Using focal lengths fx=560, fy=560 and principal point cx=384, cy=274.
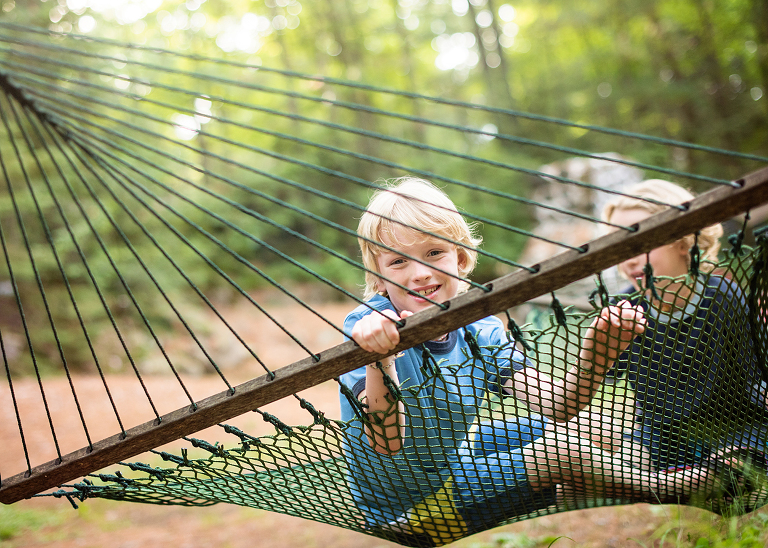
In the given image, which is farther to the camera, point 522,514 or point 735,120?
point 735,120

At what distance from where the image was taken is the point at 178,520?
3.29 meters

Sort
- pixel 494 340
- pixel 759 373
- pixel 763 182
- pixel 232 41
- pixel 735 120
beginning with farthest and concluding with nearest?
pixel 232 41 → pixel 735 120 → pixel 494 340 → pixel 759 373 → pixel 763 182

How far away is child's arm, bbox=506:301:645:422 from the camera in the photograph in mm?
1204

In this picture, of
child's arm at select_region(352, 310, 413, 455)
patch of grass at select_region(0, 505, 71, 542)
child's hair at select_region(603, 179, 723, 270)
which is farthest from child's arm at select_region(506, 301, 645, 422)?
patch of grass at select_region(0, 505, 71, 542)

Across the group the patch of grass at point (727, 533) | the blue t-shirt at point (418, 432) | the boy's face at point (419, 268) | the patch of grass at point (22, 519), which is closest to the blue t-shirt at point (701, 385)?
the patch of grass at point (727, 533)

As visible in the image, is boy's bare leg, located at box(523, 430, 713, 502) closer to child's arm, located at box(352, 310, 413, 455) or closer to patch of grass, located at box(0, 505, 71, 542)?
child's arm, located at box(352, 310, 413, 455)

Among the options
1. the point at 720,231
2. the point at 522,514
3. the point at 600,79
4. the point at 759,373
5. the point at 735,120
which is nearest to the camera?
the point at 759,373

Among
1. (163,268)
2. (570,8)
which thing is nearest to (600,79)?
(570,8)

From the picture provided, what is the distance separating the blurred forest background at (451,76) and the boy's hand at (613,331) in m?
7.08

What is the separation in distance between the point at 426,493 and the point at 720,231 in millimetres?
1526

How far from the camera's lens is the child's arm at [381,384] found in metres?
1.14

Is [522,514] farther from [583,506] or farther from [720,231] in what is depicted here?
[720,231]

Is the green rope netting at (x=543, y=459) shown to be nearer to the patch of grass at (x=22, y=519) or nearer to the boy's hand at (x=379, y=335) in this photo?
the boy's hand at (x=379, y=335)

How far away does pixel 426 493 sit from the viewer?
1.46 meters
